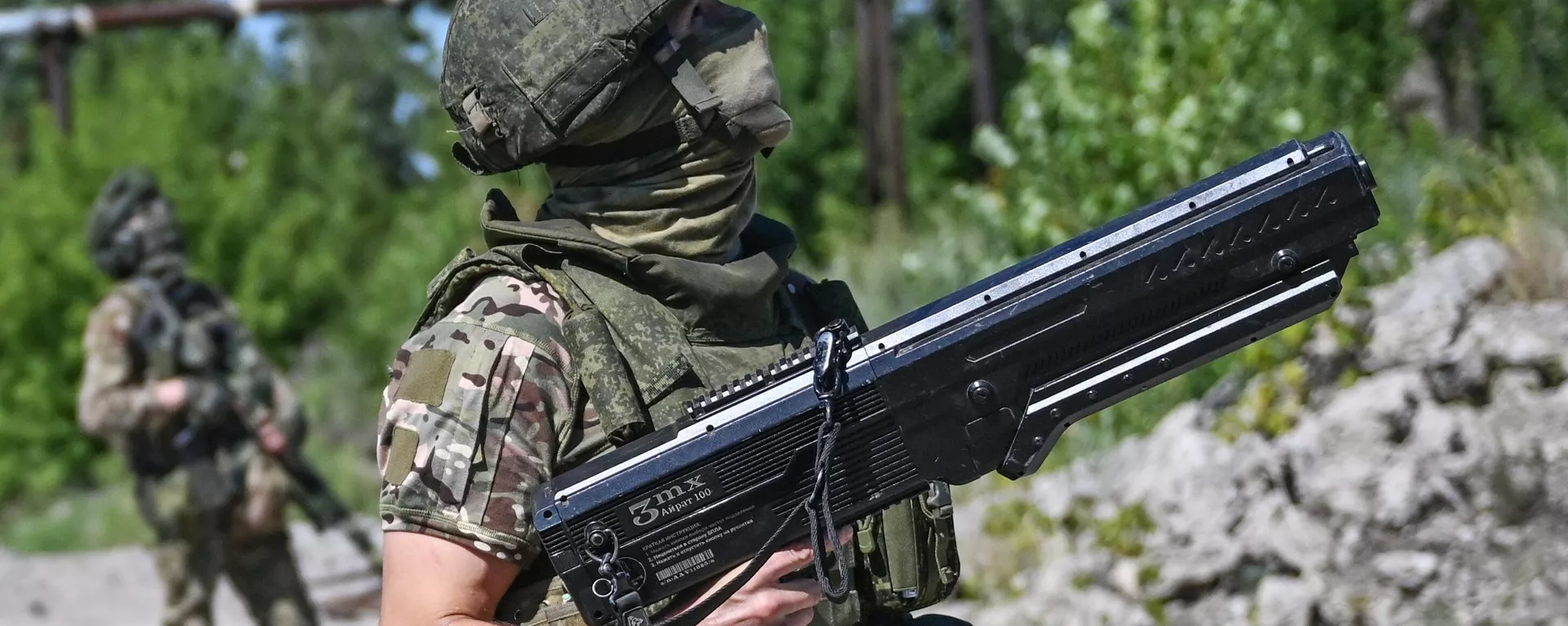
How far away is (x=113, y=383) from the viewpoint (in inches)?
286

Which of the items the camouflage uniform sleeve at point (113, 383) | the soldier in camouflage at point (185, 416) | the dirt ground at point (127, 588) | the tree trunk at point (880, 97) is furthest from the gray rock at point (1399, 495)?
the tree trunk at point (880, 97)

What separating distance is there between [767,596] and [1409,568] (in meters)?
3.56

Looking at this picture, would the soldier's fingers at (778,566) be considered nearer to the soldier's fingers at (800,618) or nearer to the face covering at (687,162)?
the soldier's fingers at (800,618)

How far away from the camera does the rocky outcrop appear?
5191mm

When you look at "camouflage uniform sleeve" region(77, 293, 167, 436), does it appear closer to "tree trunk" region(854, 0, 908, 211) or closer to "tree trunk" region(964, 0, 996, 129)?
"tree trunk" region(964, 0, 996, 129)

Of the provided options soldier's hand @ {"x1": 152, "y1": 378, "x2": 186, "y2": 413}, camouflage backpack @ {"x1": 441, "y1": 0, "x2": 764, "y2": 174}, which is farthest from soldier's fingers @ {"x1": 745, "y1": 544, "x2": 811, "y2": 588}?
soldier's hand @ {"x1": 152, "y1": 378, "x2": 186, "y2": 413}

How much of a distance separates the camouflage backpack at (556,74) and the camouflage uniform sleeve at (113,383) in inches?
212

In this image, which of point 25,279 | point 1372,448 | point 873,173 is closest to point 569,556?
point 1372,448

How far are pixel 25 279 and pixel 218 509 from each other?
11333 mm

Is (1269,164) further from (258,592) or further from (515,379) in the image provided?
(258,592)

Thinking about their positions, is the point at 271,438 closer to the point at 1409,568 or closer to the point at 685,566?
the point at 1409,568

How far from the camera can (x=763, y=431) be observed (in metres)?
2.20

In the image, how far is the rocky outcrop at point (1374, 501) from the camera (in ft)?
17.0

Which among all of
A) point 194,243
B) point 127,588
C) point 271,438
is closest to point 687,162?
point 271,438
